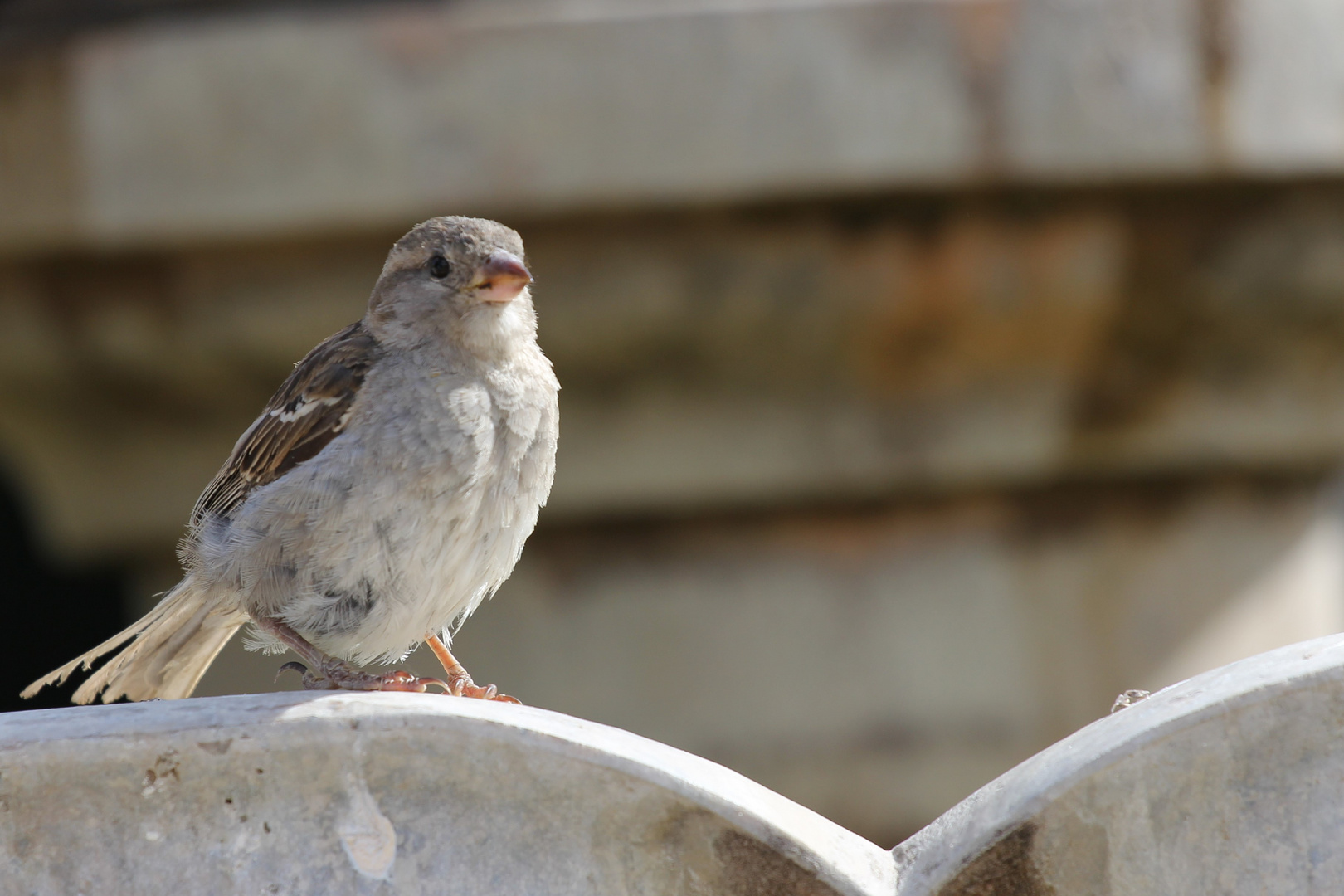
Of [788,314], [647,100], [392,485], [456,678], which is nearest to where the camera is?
[392,485]

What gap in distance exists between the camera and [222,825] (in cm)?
168

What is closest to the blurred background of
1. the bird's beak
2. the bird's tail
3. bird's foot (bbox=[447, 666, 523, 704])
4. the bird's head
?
the bird's head

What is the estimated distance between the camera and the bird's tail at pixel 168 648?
2.91 meters

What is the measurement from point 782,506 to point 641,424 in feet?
2.17

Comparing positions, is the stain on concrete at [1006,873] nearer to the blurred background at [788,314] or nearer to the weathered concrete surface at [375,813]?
the weathered concrete surface at [375,813]

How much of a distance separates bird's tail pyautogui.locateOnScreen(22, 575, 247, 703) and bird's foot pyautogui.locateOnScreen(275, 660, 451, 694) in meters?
0.35

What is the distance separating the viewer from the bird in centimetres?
257

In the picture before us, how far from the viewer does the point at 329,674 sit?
8.70ft

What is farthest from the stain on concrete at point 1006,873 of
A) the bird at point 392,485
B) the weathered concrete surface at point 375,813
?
the bird at point 392,485

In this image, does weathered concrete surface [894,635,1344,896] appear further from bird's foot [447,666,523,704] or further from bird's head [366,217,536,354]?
bird's head [366,217,536,354]

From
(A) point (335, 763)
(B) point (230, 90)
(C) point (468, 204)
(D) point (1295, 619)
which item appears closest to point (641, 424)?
(C) point (468, 204)

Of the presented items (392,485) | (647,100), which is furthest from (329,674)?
(647,100)

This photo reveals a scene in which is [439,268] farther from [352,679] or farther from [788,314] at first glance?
[788,314]

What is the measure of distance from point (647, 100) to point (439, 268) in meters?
1.57
